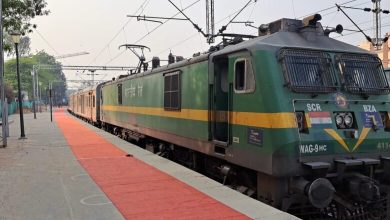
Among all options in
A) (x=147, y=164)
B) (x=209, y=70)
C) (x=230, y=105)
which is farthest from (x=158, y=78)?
(x=230, y=105)

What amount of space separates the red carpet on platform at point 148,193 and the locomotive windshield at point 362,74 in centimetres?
300

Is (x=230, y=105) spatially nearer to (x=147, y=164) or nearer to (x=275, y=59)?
(x=275, y=59)

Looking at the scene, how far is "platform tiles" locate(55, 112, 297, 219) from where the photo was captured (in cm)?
599

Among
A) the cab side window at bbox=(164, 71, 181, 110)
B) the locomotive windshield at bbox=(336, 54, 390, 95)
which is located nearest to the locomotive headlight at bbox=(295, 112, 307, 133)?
the locomotive windshield at bbox=(336, 54, 390, 95)

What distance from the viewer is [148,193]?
23.9 feet

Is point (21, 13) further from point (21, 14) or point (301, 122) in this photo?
point (301, 122)

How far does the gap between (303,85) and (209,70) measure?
2.16 m

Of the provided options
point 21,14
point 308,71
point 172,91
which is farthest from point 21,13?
point 308,71

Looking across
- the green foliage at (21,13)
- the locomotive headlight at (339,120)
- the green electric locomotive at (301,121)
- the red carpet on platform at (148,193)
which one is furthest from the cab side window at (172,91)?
the green foliage at (21,13)

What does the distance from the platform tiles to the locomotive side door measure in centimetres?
98

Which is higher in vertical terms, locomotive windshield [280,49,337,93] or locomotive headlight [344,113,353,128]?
locomotive windshield [280,49,337,93]

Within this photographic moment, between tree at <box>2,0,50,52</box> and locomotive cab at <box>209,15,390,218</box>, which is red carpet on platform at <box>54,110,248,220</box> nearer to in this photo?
locomotive cab at <box>209,15,390,218</box>

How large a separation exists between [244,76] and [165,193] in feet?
7.66

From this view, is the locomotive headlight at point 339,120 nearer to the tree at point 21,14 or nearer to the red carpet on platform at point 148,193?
the red carpet on platform at point 148,193
